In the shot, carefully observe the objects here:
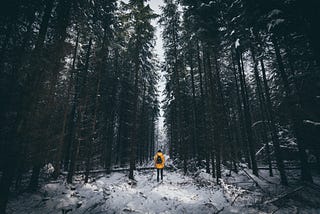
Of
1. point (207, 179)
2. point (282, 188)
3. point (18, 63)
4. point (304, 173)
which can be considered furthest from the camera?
point (207, 179)

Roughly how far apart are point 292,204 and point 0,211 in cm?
1235

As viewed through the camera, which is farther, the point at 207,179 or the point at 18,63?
the point at 207,179

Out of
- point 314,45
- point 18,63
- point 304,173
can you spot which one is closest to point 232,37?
point 314,45

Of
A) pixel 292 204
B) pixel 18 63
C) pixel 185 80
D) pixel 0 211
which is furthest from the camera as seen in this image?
pixel 185 80

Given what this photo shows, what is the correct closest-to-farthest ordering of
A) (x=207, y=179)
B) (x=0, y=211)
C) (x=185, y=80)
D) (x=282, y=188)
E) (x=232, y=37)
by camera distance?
(x=0, y=211) < (x=282, y=188) < (x=207, y=179) < (x=232, y=37) < (x=185, y=80)

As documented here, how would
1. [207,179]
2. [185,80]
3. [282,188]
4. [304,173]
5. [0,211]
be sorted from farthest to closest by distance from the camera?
[185,80] < [207,179] < [304,173] < [282,188] < [0,211]

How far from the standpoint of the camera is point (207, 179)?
11719mm

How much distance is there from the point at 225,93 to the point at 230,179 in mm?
14672

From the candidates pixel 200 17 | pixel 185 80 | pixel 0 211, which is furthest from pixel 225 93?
pixel 0 211

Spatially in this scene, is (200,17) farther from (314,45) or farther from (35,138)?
(35,138)

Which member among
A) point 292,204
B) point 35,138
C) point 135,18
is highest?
point 135,18

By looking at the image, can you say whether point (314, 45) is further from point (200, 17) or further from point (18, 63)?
point (18, 63)

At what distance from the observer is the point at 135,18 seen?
13.5m

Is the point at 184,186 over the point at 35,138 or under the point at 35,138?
under
